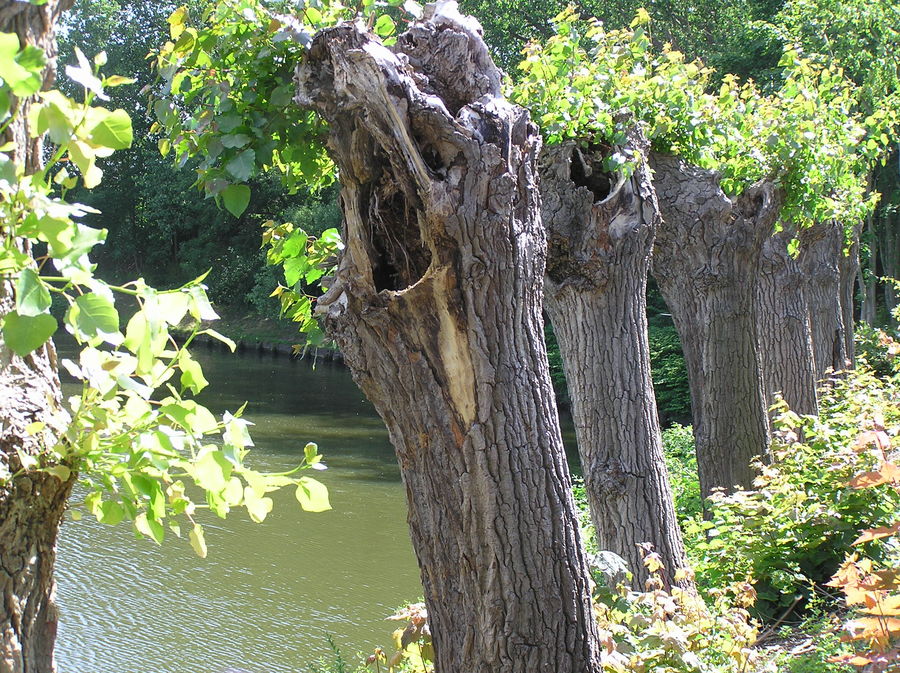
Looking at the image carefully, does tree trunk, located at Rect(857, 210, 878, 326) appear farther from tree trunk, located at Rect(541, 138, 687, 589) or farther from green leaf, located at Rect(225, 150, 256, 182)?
green leaf, located at Rect(225, 150, 256, 182)

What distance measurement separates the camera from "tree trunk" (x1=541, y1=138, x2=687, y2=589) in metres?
4.57

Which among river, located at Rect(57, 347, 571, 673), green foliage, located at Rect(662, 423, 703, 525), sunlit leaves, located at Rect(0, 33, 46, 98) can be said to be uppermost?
sunlit leaves, located at Rect(0, 33, 46, 98)

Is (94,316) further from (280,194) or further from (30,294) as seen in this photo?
(280,194)

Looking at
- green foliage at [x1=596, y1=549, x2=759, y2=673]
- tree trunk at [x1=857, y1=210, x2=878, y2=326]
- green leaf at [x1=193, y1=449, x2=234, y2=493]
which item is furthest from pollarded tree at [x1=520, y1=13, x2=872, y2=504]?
tree trunk at [x1=857, y1=210, x2=878, y2=326]

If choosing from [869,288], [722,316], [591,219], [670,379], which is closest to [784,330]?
[722,316]

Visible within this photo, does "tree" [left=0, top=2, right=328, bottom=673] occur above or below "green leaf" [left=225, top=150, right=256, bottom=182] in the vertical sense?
below

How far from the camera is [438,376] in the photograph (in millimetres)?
2693

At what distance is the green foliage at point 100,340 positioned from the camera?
1.21 metres

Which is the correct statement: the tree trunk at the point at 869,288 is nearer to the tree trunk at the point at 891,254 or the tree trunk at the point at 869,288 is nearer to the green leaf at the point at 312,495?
the tree trunk at the point at 891,254

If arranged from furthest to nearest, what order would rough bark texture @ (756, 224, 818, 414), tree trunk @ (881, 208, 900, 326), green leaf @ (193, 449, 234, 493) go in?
tree trunk @ (881, 208, 900, 326) → rough bark texture @ (756, 224, 818, 414) → green leaf @ (193, 449, 234, 493)

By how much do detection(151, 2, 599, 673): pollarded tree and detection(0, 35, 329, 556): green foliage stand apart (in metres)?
0.94

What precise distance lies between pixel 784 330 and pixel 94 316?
8322 millimetres

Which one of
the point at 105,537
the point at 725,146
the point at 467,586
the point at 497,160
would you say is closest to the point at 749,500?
the point at 725,146

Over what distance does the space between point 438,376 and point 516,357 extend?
0.80ft
